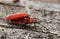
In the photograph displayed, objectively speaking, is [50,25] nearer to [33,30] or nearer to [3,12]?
[33,30]

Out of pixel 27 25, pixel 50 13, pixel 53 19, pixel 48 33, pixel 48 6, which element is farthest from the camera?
pixel 48 6

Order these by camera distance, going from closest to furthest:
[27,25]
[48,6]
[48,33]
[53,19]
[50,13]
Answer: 1. [48,33]
2. [27,25]
3. [53,19]
4. [50,13]
5. [48,6]

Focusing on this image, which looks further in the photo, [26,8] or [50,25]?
[26,8]

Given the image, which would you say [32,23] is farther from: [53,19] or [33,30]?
[53,19]

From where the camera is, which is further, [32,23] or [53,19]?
[53,19]

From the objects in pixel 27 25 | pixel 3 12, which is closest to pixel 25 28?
pixel 27 25

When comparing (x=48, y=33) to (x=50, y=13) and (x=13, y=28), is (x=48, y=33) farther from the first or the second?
(x=50, y=13)

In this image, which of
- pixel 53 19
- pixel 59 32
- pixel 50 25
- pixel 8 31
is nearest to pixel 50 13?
pixel 53 19

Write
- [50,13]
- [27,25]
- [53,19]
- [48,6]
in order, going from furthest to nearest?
[48,6], [50,13], [53,19], [27,25]

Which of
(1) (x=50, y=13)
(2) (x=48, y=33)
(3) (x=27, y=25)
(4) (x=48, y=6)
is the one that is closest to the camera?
(2) (x=48, y=33)
